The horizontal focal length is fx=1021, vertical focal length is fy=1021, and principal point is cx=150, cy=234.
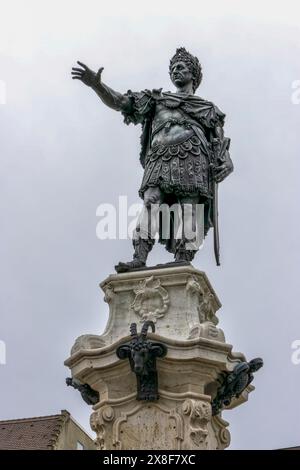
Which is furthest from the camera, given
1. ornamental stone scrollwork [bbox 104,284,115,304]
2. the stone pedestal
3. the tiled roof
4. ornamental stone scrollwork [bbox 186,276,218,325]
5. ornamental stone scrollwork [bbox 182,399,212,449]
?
the tiled roof

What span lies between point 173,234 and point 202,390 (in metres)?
2.24

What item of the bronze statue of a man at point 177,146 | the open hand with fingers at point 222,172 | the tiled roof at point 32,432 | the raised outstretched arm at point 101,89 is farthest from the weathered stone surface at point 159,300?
the tiled roof at point 32,432

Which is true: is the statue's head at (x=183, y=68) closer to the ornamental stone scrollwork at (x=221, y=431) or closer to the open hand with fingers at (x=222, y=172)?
the open hand with fingers at (x=222, y=172)

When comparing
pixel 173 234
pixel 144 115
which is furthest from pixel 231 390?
pixel 144 115

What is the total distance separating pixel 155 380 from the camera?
11.1m

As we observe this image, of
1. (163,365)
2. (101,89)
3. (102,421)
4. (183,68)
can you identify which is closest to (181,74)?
(183,68)

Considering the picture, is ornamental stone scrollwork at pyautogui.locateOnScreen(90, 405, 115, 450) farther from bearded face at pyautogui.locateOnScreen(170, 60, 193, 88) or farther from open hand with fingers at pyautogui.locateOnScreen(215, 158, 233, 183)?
bearded face at pyautogui.locateOnScreen(170, 60, 193, 88)

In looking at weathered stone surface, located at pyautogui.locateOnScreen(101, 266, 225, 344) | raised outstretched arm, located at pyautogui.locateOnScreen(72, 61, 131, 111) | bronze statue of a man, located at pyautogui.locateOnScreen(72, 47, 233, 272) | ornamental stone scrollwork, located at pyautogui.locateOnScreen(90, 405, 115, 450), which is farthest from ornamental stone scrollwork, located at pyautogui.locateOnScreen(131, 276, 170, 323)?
raised outstretched arm, located at pyautogui.locateOnScreen(72, 61, 131, 111)

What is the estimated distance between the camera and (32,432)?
1121 inches

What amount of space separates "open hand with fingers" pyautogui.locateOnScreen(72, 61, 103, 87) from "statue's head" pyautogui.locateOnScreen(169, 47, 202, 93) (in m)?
1.09

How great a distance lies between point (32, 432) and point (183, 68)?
17370 millimetres

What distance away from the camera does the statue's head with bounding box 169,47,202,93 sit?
43.8 feet

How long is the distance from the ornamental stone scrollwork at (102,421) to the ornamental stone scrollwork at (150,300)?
1.08 meters
